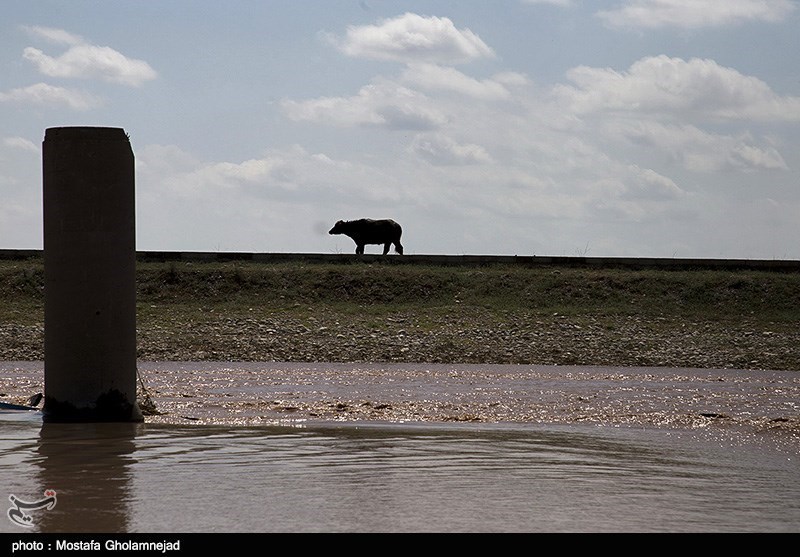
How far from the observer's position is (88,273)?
37.9 feet

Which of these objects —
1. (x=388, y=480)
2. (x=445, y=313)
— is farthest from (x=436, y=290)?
(x=388, y=480)

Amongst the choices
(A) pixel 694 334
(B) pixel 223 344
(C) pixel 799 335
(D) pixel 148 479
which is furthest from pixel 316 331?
(D) pixel 148 479

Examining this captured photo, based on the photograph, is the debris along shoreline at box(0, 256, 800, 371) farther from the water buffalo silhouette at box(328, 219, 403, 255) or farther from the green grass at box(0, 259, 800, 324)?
the water buffalo silhouette at box(328, 219, 403, 255)

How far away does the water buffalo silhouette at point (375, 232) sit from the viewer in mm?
42625

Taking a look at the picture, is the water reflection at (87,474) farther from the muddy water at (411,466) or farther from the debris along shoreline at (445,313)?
the debris along shoreline at (445,313)

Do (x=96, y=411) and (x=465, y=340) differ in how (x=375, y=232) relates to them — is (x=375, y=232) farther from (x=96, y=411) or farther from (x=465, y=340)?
(x=96, y=411)

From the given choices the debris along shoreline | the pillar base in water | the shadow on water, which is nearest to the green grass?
the debris along shoreline

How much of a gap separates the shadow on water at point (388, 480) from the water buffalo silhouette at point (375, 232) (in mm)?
30942

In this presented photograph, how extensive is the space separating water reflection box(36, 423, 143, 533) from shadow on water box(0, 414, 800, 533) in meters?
0.02

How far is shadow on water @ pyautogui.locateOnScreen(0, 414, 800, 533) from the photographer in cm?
694

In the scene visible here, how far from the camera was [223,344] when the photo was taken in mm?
27125

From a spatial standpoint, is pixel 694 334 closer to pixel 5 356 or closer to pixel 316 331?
pixel 316 331

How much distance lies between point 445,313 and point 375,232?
1209cm
